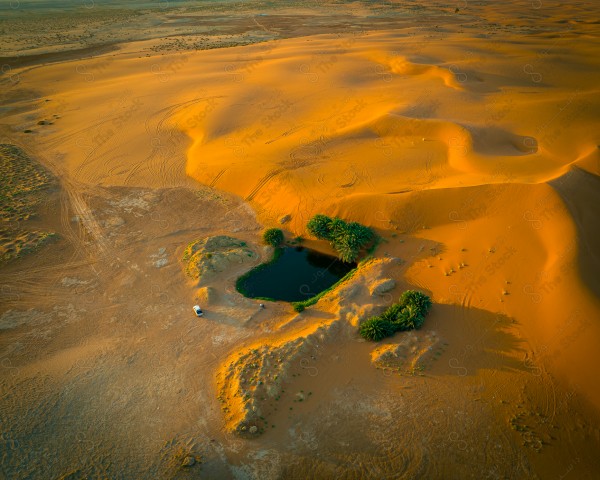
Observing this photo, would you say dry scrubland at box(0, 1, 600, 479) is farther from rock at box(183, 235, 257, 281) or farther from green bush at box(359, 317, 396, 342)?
green bush at box(359, 317, 396, 342)

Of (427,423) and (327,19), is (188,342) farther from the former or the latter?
(327,19)

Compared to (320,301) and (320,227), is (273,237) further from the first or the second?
(320,301)

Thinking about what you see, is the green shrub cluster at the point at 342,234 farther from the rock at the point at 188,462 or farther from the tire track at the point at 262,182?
the rock at the point at 188,462

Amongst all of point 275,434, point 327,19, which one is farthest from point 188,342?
point 327,19

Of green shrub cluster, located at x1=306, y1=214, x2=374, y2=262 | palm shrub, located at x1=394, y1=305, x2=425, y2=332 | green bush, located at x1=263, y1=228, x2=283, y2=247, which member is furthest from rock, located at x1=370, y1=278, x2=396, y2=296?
green bush, located at x1=263, y1=228, x2=283, y2=247

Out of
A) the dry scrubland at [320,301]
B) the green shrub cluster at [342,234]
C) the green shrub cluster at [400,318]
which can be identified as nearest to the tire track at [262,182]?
the dry scrubland at [320,301]

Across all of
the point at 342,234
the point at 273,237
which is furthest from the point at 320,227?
the point at 273,237
